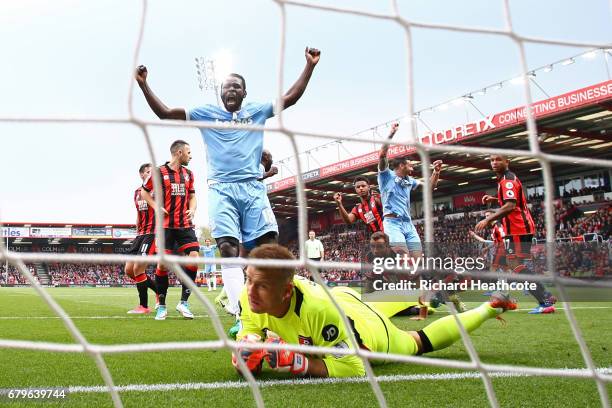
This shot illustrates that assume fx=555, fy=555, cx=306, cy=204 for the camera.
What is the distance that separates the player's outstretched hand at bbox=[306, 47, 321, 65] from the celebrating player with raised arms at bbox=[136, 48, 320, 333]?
0.87 meters

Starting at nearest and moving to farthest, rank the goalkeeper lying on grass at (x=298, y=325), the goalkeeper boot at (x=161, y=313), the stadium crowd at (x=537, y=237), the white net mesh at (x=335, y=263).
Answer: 1. the white net mesh at (x=335, y=263)
2. the goalkeeper lying on grass at (x=298, y=325)
3. the goalkeeper boot at (x=161, y=313)
4. the stadium crowd at (x=537, y=237)

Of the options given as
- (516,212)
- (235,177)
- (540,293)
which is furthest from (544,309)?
(235,177)

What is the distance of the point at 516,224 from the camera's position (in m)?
5.28

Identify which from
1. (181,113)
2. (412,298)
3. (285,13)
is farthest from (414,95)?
(412,298)

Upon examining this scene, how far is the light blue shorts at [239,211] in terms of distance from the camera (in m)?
3.50

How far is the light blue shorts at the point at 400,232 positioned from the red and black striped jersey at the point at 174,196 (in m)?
2.16

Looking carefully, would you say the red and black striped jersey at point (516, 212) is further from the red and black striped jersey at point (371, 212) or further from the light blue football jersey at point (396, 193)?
the red and black striped jersey at point (371, 212)

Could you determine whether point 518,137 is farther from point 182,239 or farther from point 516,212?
point 182,239

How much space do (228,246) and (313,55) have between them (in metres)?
1.31

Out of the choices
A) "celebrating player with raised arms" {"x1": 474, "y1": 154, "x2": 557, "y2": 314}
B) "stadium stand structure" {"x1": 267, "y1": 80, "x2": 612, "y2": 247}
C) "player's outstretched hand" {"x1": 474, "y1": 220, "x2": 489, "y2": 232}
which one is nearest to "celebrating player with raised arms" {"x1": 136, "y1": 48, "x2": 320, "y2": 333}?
"player's outstretched hand" {"x1": 474, "y1": 220, "x2": 489, "y2": 232}

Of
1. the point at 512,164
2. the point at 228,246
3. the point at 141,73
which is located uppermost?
the point at 512,164

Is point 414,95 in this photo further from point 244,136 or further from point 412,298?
point 412,298

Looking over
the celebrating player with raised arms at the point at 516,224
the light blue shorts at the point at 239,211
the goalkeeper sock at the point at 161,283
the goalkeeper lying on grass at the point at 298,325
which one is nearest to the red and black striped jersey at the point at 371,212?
the celebrating player with raised arms at the point at 516,224

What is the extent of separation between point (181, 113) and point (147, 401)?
75.8 inches
